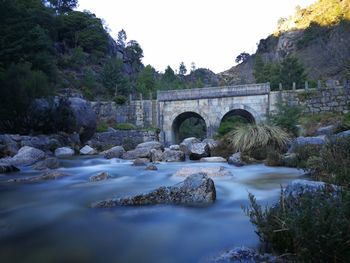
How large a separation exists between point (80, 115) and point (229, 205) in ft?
43.2

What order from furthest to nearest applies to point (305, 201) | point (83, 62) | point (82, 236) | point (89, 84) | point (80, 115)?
point (83, 62), point (89, 84), point (80, 115), point (82, 236), point (305, 201)

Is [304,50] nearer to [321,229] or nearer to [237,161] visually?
[237,161]

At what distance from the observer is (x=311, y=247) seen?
1913 millimetres

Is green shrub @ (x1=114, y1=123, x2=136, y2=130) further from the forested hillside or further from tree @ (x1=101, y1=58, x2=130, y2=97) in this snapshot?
the forested hillside

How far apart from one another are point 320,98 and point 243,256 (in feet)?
73.9

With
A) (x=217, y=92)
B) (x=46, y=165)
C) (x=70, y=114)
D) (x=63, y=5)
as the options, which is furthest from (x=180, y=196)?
(x=63, y=5)

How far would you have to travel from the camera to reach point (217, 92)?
2506 cm

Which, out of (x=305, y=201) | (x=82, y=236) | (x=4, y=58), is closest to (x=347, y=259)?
(x=305, y=201)

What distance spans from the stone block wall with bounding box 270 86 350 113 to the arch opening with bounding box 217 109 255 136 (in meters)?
2.46

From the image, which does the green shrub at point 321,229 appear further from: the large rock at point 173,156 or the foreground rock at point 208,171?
the large rock at point 173,156

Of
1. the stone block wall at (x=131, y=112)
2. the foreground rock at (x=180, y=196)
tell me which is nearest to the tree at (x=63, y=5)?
the stone block wall at (x=131, y=112)

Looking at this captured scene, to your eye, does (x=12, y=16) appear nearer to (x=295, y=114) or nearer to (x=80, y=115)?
(x=80, y=115)

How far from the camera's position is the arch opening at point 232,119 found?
19.4 meters

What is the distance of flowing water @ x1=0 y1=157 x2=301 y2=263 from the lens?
2.75 metres
